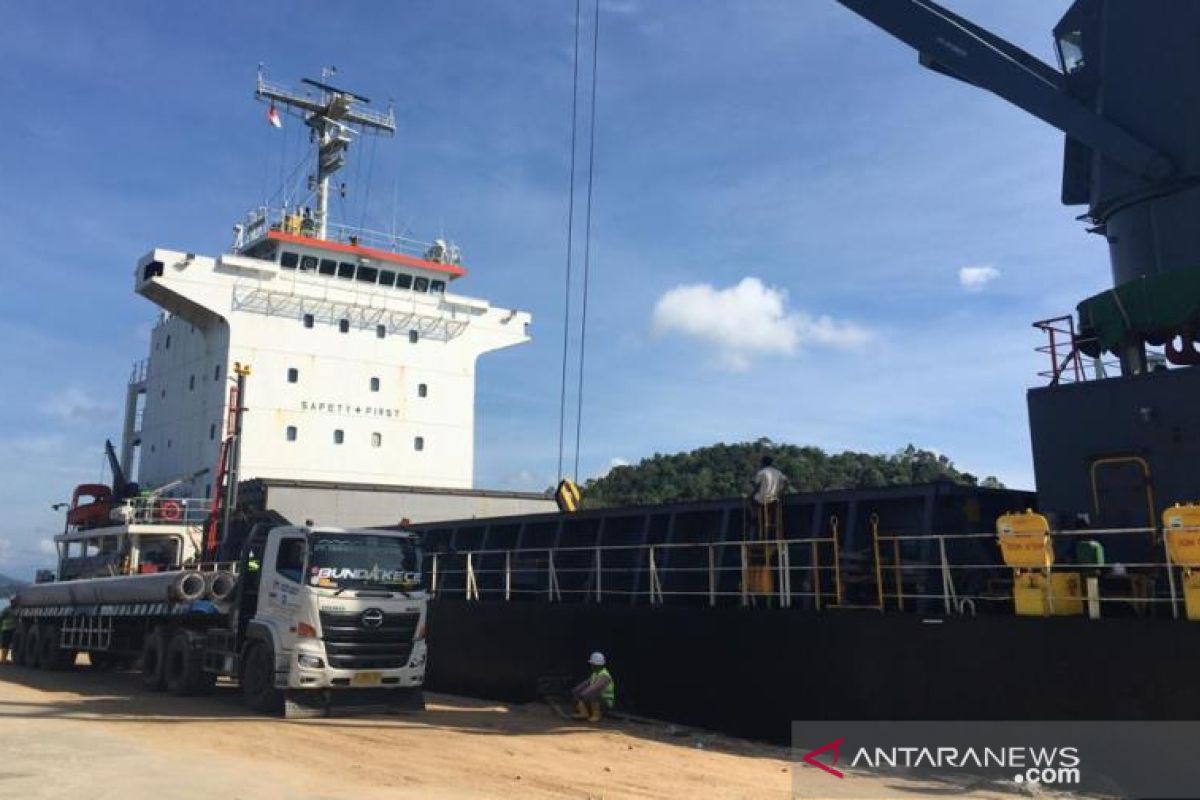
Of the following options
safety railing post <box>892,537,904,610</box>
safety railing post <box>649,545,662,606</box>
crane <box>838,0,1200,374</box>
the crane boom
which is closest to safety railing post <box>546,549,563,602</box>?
safety railing post <box>649,545,662,606</box>

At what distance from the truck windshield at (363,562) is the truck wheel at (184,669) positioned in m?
3.80

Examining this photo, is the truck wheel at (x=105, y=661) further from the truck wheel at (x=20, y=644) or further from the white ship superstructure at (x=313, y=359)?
the white ship superstructure at (x=313, y=359)

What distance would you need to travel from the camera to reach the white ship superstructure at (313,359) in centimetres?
2556

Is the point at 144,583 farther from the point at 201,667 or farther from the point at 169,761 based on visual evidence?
the point at 169,761

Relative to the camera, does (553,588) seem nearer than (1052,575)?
No

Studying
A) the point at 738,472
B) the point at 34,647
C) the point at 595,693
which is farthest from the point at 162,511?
the point at 738,472

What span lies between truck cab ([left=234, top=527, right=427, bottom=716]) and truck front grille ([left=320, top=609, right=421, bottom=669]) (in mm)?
14

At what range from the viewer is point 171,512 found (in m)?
24.8

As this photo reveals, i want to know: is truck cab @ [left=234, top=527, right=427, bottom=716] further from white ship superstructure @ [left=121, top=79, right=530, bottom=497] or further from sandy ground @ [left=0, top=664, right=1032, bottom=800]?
white ship superstructure @ [left=121, top=79, right=530, bottom=497]

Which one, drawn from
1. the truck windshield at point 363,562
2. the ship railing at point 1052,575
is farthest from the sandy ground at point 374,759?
the ship railing at point 1052,575

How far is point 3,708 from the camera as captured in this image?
1402 cm

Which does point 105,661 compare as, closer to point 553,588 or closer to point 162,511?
point 162,511

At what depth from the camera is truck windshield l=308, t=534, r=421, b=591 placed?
1306 cm

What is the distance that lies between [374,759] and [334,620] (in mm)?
2993
